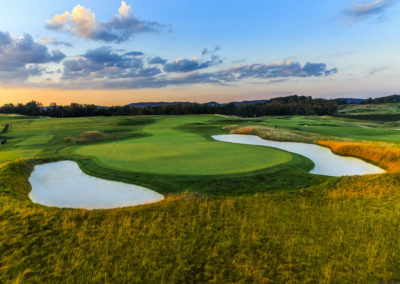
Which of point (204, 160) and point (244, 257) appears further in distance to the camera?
point (204, 160)

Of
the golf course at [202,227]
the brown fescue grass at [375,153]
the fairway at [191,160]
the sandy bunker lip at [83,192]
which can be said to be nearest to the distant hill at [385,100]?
the brown fescue grass at [375,153]

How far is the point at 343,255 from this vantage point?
502 centimetres

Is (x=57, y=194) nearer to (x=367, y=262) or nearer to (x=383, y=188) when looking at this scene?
(x=367, y=262)

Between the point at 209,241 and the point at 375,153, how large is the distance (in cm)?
1520

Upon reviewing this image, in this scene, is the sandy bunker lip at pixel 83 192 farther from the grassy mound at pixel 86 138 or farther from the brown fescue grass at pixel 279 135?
the brown fescue grass at pixel 279 135

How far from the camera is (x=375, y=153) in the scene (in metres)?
15.2

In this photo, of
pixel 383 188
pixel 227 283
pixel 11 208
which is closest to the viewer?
pixel 227 283

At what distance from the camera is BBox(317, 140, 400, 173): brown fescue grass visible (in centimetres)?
1372

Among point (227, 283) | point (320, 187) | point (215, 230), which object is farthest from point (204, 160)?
point (227, 283)

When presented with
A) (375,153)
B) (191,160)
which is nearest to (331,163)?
(375,153)

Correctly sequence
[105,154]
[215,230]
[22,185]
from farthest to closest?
[105,154] < [22,185] < [215,230]

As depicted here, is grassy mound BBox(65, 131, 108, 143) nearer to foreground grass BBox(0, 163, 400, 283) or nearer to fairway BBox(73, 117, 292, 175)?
fairway BBox(73, 117, 292, 175)

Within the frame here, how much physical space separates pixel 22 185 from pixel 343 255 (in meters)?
12.6

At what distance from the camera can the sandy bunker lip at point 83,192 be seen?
8680 mm
